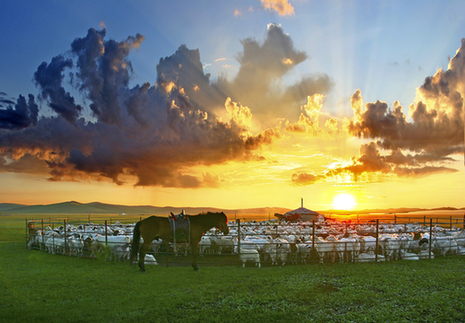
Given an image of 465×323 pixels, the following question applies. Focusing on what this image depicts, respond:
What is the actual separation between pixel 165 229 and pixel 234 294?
5.58 m

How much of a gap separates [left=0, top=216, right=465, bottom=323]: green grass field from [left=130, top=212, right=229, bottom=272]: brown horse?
2.94ft

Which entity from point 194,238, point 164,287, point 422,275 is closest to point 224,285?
point 164,287

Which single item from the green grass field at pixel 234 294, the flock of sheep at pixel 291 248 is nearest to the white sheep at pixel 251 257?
the flock of sheep at pixel 291 248

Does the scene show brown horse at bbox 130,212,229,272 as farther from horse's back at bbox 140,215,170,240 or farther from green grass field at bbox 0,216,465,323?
green grass field at bbox 0,216,465,323

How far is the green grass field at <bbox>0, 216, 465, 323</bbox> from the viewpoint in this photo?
714 cm

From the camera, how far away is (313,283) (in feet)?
33.7

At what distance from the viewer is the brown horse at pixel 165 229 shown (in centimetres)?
1305

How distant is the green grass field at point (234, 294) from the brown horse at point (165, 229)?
895 millimetres

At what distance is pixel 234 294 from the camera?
8867mm

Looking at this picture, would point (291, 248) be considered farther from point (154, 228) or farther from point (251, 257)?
point (154, 228)

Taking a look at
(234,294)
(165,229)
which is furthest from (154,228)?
(234,294)

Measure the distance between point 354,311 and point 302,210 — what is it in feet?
164

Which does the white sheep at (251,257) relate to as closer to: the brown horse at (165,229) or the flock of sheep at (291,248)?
the flock of sheep at (291,248)

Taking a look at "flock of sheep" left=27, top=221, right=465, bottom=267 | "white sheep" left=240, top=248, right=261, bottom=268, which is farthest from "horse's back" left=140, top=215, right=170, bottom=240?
"white sheep" left=240, top=248, right=261, bottom=268
